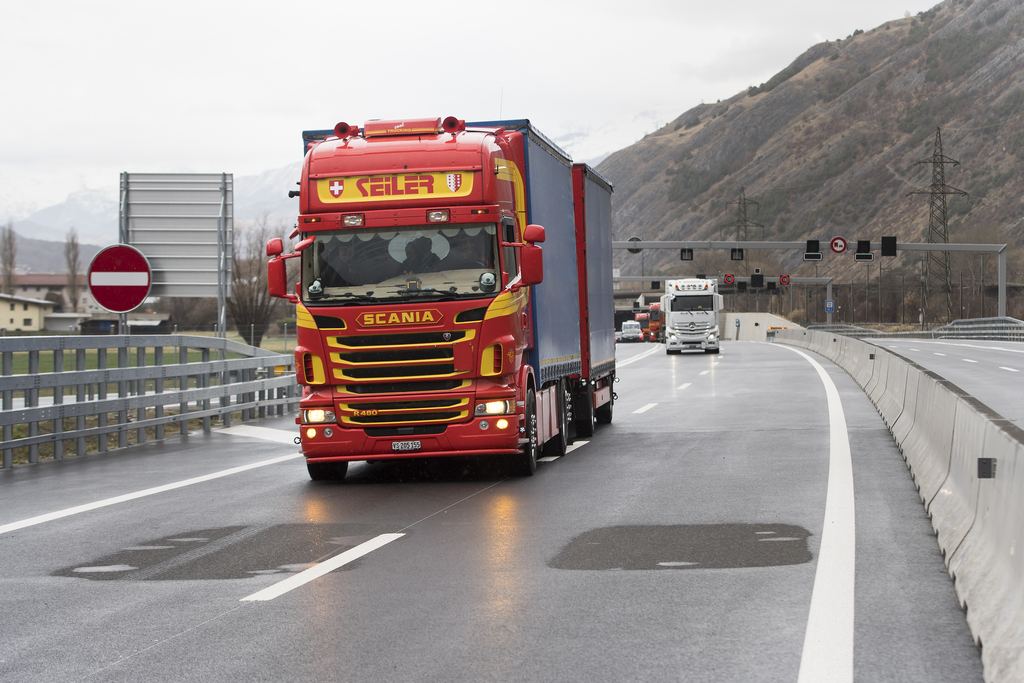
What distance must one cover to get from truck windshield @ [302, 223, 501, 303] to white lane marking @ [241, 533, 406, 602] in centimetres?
304

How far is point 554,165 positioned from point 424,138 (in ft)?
8.74

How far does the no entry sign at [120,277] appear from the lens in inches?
603

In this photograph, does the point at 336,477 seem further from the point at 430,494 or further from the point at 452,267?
the point at 452,267

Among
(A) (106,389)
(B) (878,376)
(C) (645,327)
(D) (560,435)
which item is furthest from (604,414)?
(C) (645,327)

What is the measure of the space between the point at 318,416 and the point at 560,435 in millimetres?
3658

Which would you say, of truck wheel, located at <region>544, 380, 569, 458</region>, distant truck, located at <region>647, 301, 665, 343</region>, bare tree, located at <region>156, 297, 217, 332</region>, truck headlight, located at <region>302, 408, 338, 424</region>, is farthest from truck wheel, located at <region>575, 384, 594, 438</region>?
distant truck, located at <region>647, 301, 665, 343</region>

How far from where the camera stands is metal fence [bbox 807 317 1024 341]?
55.0m

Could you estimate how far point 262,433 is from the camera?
56.3ft

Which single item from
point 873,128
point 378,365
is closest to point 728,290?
point 873,128

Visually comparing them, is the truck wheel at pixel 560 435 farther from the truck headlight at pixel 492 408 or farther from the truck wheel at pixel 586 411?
the truck headlight at pixel 492 408

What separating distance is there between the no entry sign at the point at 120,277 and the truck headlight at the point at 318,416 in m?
5.50

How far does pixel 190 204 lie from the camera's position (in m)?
21.5

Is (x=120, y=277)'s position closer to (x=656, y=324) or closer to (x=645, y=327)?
(x=656, y=324)

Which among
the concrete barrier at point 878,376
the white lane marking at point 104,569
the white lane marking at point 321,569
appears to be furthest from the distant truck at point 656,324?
the white lane marking at point 104,569
